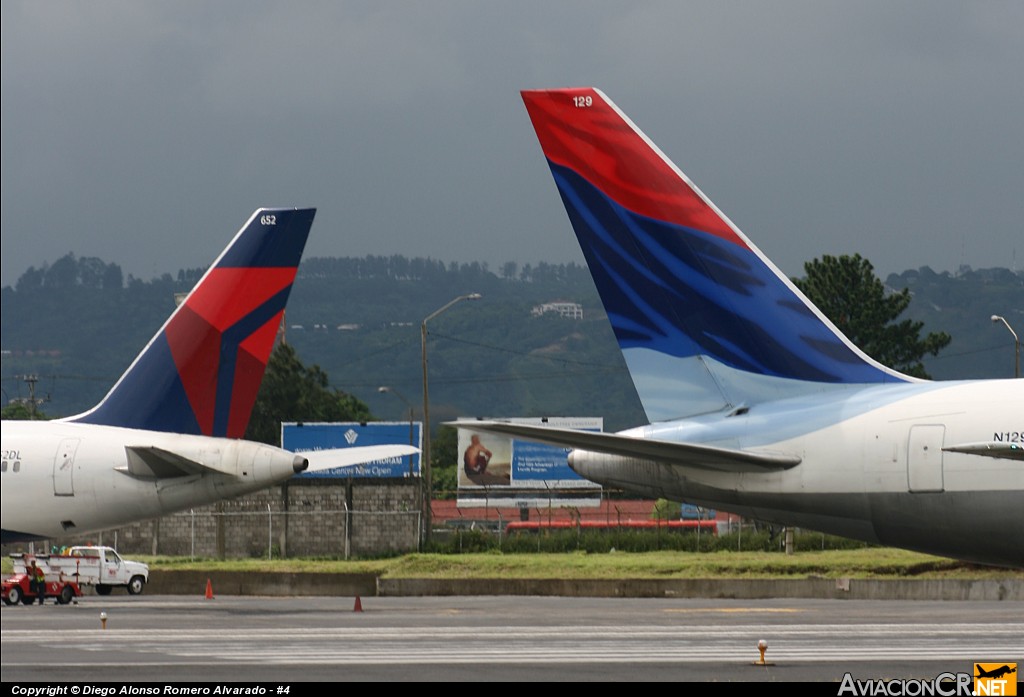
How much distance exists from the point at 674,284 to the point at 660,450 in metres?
2.57

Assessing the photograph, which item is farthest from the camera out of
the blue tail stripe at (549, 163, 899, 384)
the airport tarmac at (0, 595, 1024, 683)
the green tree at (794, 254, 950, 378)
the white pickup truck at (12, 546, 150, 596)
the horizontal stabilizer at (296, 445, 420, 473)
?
the green tree at (794, 254, 950, 378)

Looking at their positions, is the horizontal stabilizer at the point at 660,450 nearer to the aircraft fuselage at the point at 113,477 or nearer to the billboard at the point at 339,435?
the aircraft fuselage at the point at 113,477

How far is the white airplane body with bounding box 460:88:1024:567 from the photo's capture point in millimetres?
15992

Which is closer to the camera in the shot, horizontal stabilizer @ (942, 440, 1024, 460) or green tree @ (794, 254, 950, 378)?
horizontal stabilizer @ (942, 440, 1024, 460)

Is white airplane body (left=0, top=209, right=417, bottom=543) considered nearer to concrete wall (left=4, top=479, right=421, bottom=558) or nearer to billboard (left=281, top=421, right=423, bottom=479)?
concrete wall (left=4, top=479, right=421, bottom=558)

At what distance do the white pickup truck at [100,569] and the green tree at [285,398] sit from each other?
6583 cm

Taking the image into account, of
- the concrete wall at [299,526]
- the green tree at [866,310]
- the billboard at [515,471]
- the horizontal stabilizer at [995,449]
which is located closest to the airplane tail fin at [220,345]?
the horizontal stabilizer at [995,449]

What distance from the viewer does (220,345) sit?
33969 mm

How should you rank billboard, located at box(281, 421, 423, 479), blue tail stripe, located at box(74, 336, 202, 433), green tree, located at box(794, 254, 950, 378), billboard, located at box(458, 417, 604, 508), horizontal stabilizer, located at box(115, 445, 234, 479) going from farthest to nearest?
billboard, located at box(458, 417, 604, 508)
billboard, located at box(281, 421, 423, 479)
green tree, located at box(794, 254, 950, 378)
blue tail stripe, located at box(74, 336, 202, 433)
horizontal stabilizer, located at box(115, 445, 234, 479)

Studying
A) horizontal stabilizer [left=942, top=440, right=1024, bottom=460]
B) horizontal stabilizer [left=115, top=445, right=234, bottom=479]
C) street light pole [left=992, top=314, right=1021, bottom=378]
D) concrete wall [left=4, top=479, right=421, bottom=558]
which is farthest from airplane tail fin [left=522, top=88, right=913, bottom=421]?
concrete wall [left=4, top=479, right=421, bottom=558]

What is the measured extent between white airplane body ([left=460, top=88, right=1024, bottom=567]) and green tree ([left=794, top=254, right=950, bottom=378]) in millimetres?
42814

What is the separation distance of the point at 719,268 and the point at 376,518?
1592 inches

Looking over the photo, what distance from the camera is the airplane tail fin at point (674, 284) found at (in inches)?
699

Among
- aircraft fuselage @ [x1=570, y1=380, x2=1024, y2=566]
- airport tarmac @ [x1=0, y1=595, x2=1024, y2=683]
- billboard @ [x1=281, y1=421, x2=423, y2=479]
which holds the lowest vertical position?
airport tarmac @ [x1=0, y1=595, x2=1024, y2=683]
